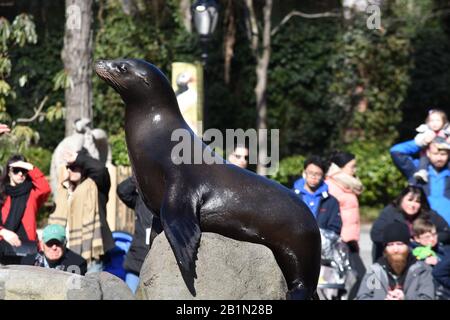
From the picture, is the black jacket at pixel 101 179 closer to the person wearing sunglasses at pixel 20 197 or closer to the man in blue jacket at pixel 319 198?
the person wearing sunglasses at pixel 20 197

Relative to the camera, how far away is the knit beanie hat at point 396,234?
8727 mm

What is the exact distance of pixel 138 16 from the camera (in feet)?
70.2

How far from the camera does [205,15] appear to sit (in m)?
15.3

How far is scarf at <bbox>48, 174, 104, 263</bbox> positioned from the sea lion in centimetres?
322

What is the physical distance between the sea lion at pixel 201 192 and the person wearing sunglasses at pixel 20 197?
122 inches

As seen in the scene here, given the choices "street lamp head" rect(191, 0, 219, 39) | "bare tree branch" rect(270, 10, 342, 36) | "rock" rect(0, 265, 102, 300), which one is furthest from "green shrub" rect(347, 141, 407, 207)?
"rock" rect(0, 265, 102, 300)

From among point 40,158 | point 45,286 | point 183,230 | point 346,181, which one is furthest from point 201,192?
point 40,158

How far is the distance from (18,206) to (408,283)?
126 inches

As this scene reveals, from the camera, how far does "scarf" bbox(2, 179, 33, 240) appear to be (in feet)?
29.3

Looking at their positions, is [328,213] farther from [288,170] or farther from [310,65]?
[310,65]

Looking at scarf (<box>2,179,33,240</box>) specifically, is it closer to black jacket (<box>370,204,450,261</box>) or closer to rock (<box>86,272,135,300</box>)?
black jacket (<box>370,204,450,261</box>)
